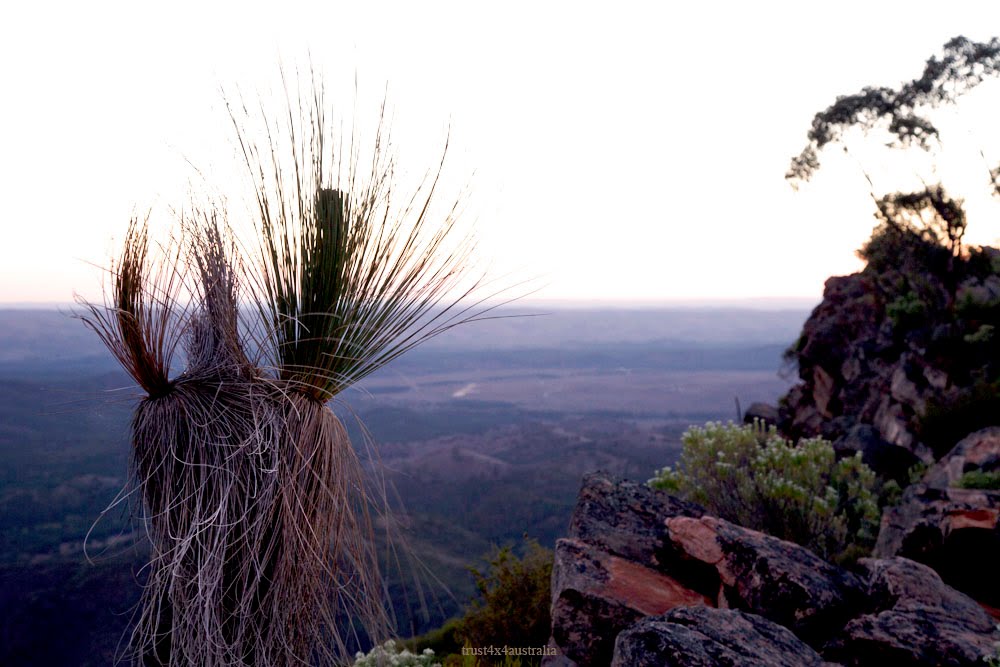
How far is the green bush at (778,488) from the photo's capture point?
6.63 m

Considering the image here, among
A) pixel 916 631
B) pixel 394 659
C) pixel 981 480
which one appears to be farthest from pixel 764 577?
pixel 981 480

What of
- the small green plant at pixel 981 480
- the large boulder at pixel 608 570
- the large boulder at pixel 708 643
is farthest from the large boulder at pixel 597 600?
the small green plant at pixel 981 480

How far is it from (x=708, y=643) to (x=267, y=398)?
6.76 ft

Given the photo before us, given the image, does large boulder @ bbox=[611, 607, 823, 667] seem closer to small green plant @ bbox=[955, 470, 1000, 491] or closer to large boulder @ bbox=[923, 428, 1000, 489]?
small green plant @ bbox=[955, 470, 1000, 491]

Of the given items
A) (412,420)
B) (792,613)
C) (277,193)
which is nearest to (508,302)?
(277,193)

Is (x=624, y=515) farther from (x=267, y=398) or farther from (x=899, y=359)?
(x=899, y=359)

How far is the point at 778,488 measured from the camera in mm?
6562

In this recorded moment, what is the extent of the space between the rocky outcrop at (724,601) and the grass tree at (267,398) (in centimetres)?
133

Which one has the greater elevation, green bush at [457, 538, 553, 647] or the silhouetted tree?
the silhouetted tree

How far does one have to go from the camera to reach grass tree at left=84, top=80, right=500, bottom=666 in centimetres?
262

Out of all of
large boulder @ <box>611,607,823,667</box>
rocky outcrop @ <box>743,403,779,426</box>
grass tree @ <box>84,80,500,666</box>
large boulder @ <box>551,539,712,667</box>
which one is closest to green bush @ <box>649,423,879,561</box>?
large boulder @ <box>551,539,712,667</box>

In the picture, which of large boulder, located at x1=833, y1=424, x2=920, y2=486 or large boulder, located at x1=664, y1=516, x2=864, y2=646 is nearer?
large boulder, located at x1=664, y1=516, x2=864, y2=646

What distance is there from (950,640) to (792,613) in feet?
2.51

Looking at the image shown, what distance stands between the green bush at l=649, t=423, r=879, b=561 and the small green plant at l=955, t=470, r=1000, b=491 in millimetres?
845
